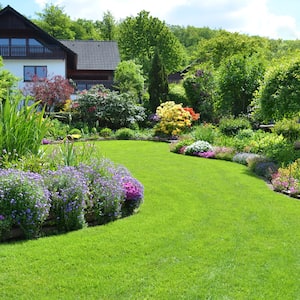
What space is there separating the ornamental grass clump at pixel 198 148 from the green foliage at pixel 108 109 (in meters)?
7.89

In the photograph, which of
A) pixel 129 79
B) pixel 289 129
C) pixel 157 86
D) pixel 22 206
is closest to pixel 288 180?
pixel 22 206

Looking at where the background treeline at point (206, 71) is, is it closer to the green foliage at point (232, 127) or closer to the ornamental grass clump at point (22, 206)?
the green foliage at point (232, 127)

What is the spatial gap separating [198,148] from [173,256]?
10.1 metres

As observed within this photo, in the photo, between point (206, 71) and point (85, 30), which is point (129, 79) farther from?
point (85, 30)

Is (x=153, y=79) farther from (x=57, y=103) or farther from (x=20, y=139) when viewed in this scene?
(x=20, y=139)

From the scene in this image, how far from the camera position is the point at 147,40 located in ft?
152

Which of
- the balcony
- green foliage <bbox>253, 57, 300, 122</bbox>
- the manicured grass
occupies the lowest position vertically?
the manicured grass

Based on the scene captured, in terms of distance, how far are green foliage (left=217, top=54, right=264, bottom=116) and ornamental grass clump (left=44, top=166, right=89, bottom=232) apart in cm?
1619

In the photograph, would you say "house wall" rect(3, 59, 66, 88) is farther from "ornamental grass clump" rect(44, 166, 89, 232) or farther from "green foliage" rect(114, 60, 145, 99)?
"ornamental grass clump" rect(44, 166, 89, 232)

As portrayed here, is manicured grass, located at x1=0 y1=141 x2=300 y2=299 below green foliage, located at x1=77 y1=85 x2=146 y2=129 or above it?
below

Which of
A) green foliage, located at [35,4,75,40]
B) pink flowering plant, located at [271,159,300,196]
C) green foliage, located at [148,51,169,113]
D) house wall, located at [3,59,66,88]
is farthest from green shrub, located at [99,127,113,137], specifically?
green foliage, located at [35,4,75,40]

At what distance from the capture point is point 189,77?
23.7 m

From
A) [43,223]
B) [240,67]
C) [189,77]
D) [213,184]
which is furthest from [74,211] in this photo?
[189,77]

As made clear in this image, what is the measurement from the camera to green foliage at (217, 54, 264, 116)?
21.0 meters
